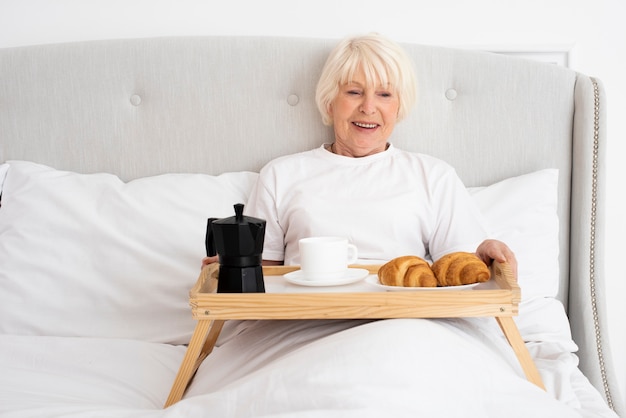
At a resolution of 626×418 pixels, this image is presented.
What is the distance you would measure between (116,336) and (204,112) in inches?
→ 25.1

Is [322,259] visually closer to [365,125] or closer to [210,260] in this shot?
[210,260]

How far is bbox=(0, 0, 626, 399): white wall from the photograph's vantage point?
2.09 m

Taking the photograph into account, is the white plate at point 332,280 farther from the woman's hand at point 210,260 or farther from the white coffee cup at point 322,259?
the woman's hand at point 210,260

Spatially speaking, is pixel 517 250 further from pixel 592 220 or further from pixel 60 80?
pixel 60 80

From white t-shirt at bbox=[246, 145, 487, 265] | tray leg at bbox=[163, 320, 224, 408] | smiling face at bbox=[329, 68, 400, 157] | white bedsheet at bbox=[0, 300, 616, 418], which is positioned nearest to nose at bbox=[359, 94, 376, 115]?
smiling face at bbox=[329, 68, 400, 157]

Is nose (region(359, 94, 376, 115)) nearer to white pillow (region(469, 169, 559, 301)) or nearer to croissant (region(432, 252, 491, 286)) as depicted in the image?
white pillow (region(469, 169, 559, 301))

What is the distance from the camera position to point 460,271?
137 centimetres

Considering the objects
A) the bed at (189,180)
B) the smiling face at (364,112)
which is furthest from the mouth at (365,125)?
the bed at (189,180)

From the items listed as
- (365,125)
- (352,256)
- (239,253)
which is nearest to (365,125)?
(365,125)

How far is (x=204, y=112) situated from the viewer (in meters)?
1.97

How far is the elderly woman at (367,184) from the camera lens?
1747mm

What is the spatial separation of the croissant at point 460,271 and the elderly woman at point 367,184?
0.34 metres

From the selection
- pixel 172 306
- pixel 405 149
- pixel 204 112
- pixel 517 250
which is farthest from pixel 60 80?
pixel 517 250

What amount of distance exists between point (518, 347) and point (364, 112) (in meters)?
0.75
